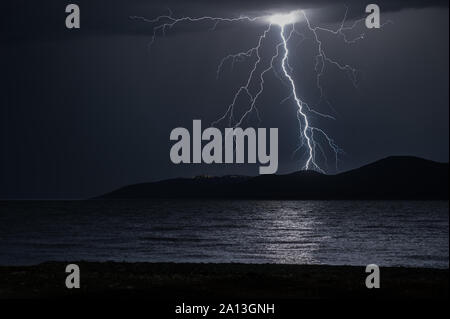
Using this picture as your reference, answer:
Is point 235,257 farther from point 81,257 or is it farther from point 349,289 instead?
point 349,289

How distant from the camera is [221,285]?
20.3m

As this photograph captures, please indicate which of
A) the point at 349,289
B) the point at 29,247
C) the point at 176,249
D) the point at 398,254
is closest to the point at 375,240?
the point at 398,254

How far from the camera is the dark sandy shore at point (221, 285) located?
18344mm

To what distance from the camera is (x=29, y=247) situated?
2045 inches

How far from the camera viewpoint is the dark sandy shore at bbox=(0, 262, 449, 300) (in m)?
18.3
